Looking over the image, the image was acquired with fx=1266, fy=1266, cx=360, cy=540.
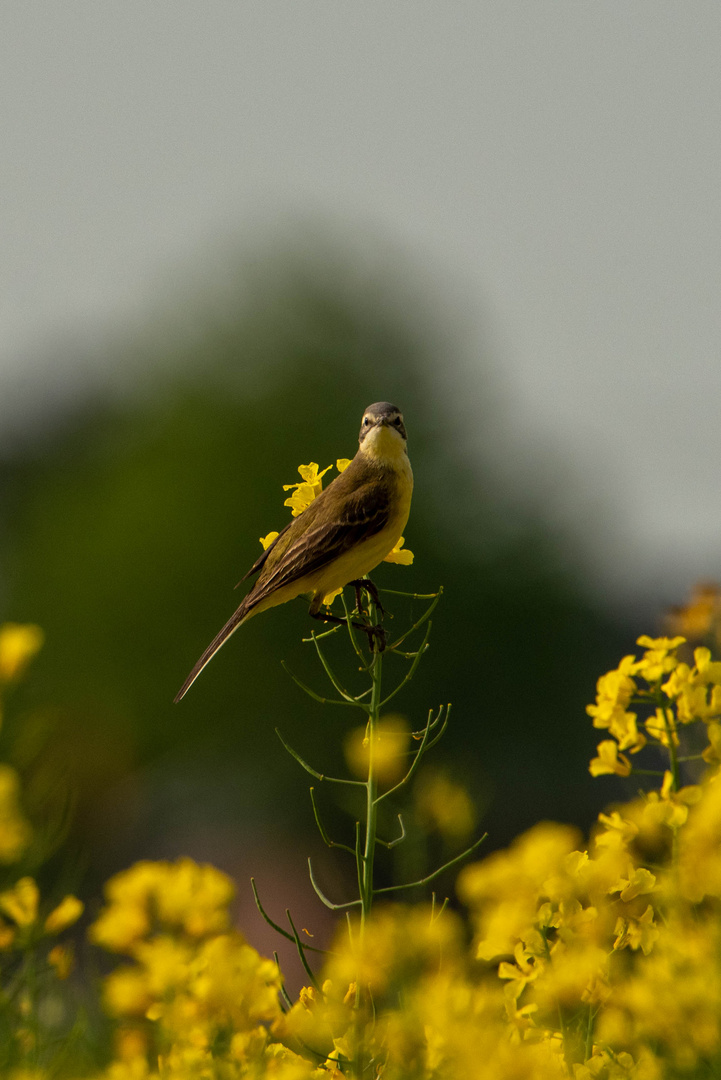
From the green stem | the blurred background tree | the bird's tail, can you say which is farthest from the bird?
the blurred background tree

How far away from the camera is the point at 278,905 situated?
20719 mm

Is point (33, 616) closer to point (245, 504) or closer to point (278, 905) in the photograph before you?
point (245, 504)

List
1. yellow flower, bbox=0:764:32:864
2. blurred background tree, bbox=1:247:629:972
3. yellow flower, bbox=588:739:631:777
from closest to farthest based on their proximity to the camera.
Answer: yellow flower, bbox=0:764:32:864 → yellow flower, bbox=588:739:631:777 → blurred background tree, bbox=1:247:629:972

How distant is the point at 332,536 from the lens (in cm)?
429

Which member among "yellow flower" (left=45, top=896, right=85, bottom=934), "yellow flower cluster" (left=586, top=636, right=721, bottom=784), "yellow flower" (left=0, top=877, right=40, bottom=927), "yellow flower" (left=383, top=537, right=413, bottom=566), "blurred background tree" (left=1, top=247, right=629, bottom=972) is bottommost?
"blurred background tree" (left=1, top=247, right=629, bottom=972)

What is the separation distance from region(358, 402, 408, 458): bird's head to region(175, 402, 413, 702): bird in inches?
2.9

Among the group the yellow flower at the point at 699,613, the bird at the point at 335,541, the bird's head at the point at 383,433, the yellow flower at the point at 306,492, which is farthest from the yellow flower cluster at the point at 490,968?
the bird's head at the point at 383,433

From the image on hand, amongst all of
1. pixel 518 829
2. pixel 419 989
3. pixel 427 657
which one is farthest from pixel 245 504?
pixel 419 989

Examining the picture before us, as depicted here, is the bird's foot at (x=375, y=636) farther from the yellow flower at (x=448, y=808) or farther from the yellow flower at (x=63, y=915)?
the yellow flower at (x=63, y=915)

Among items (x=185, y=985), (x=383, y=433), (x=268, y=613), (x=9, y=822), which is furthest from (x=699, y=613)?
(x=268, y=613)

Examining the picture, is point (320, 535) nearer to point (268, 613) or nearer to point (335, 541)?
point (335, 541)

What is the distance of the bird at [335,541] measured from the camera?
4.29m

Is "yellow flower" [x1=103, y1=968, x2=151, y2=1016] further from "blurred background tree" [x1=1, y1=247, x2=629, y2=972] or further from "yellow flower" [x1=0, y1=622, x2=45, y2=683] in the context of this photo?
"blurred background tree" [x1=1, y1=247, x2=629, y2=972]

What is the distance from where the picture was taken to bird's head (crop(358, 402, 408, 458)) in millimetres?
4820
